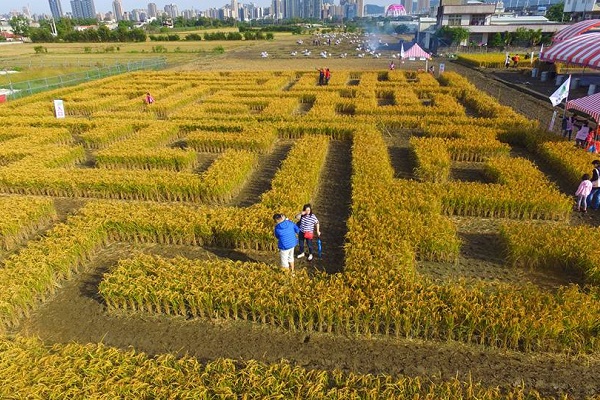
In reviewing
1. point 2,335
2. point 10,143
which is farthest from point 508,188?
point 10,143

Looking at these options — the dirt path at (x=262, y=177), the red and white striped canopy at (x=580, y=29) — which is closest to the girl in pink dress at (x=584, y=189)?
the dirt path at (x=262, y=177)

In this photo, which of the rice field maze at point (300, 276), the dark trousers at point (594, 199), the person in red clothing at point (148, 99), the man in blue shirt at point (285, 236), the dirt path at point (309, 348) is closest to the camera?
the rice field maze at point (300, 276)

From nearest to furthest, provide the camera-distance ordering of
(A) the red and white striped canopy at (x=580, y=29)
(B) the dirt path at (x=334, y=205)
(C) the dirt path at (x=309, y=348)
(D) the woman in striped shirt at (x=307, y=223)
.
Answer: (C) the dirt path at (x=309, y=348) → (D) the woman in striped shirt at (x=307, y=223) → (B) the dirt path at (x=334, y=205) → (A) the red and white striped canopy at (x=580, y=29)

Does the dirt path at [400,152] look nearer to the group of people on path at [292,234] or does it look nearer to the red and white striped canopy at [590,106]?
the group of people on path at [292,234]

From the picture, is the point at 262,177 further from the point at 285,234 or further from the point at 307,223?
the point at 285,234

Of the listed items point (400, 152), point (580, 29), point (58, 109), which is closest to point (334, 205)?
point (400, 152)

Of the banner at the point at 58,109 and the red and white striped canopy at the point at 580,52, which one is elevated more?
the red and white striped canopy at the point at 580,52

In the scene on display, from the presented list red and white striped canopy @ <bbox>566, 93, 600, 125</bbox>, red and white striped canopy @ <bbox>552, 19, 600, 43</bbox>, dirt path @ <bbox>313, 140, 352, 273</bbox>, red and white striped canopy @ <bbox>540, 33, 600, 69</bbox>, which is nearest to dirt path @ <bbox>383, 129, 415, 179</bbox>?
dirt path @ <bbox>313, 140, 352, 273</bbox>
